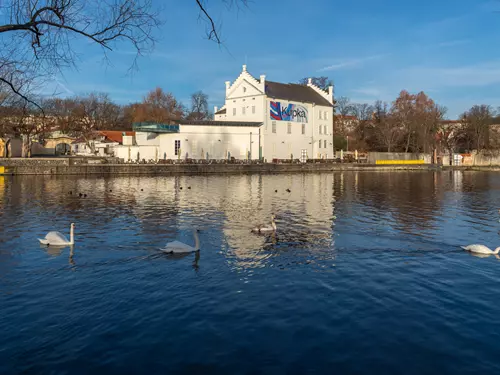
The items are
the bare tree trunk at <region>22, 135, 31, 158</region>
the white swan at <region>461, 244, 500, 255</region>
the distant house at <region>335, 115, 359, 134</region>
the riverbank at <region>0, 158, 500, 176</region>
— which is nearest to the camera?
the white swan at <region>461, 244, 500, 255</region>

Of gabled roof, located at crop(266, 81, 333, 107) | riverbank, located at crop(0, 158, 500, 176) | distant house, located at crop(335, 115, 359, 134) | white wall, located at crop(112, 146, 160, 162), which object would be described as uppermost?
gabled roof, located at crop(266, 81, 333, 107)

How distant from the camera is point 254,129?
68.4 m

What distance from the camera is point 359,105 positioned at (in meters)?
102

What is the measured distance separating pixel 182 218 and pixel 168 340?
12487 mm

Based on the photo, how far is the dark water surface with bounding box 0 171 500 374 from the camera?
619 cm

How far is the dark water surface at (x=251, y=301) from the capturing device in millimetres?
6191

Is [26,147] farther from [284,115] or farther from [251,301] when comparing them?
[251,301]

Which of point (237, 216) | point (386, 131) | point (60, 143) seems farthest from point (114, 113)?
point (237, 216)

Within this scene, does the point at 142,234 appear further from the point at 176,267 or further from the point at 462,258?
the point at 462,258

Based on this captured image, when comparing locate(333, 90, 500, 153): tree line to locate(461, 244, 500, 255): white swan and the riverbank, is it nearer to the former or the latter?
the riverbank

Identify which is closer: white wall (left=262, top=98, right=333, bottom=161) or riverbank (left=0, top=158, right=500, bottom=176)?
riverbank (left=0, top=158, right=500, bottom=176)

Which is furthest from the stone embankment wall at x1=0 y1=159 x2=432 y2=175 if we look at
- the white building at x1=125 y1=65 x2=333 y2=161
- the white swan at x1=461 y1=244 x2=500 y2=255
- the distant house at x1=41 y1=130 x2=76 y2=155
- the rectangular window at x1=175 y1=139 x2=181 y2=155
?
the white swan at x1=461 y1=244 x2=500 y2=255

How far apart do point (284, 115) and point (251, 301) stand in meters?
66.2

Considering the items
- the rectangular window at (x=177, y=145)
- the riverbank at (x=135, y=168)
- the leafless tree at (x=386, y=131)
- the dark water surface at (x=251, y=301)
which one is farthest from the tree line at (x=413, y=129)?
the dark water surface at (x=251, y=301)
